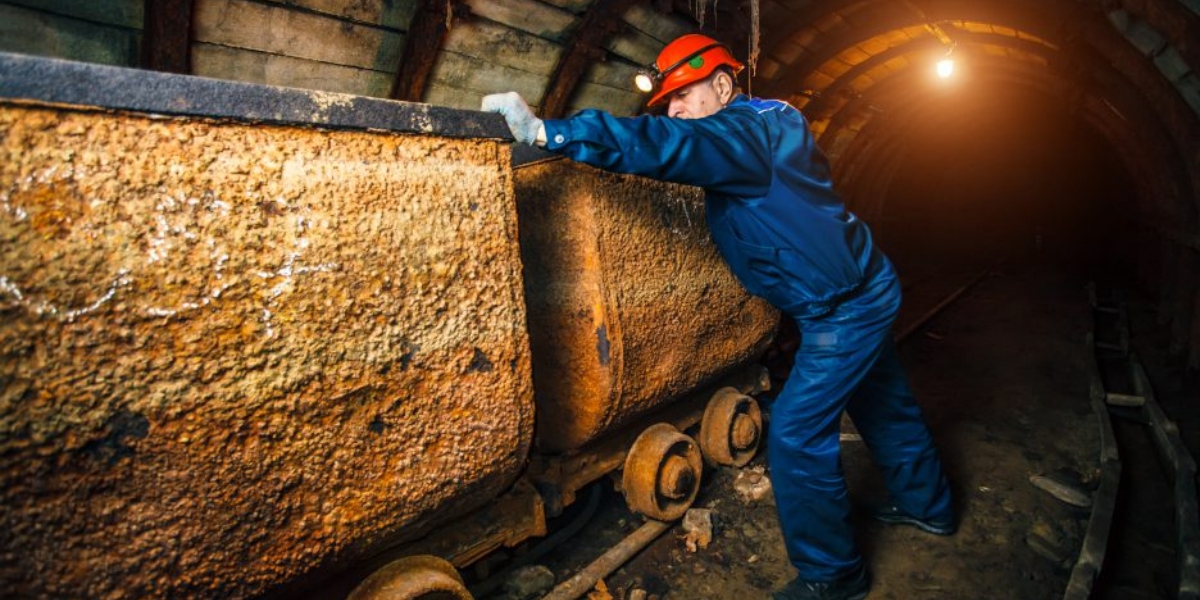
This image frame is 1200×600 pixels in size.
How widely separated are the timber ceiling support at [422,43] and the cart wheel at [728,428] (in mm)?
2800

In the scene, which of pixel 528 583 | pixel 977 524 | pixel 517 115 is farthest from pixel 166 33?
pixel 977 524

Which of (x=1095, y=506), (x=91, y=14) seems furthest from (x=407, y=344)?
(x=1095, y=506)

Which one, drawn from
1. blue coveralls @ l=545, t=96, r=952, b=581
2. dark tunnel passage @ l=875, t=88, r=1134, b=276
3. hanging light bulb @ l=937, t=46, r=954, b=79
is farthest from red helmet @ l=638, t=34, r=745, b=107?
dark tunnel passage @ l=875, t=88, r=1134, b=276

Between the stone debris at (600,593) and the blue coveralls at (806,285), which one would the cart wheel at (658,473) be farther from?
the blue coveralls at (806,285)

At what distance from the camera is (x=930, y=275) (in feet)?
40.2

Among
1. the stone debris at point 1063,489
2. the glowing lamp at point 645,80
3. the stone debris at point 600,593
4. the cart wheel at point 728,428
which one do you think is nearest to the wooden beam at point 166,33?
the glowing lamp at point 645,80

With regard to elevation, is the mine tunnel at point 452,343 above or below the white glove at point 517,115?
below

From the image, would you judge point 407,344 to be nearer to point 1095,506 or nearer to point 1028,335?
point 1095,506

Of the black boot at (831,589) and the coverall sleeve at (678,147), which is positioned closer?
the coverall sleeve at (678,147)

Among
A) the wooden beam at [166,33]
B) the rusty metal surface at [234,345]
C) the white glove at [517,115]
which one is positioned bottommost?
the rusty metal surface at [234,345]

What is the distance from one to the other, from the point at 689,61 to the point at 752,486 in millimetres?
2428

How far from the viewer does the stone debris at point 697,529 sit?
2.80 m

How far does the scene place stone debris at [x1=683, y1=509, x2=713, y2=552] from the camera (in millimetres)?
2803

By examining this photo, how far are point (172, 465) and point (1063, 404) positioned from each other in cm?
575
